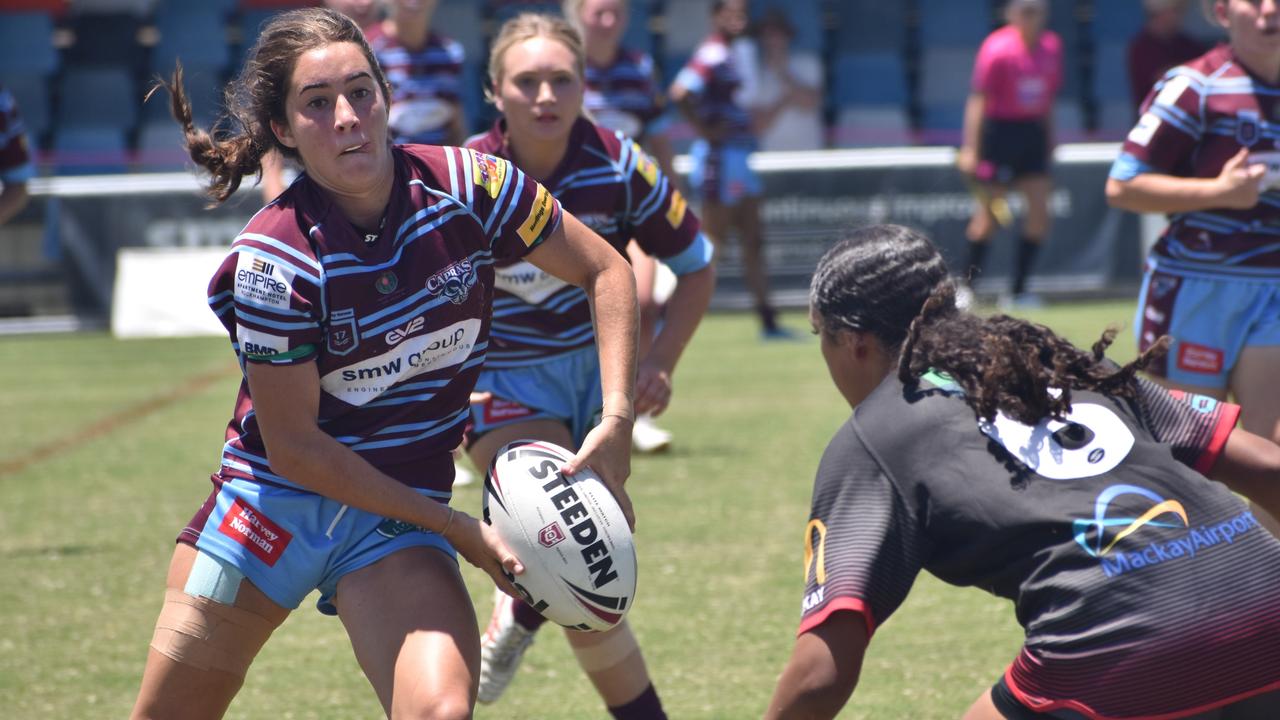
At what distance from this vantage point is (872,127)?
674 inches

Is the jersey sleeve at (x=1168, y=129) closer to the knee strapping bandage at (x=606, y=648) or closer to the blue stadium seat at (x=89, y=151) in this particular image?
the knee strapping bandage at (x=606, y=648)

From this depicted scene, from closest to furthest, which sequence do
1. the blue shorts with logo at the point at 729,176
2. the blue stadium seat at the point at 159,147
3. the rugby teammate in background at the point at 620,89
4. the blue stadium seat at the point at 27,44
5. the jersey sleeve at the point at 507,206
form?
the jersey sleeve at the point at 507,206 < the rugby teammate in background at the point at 620,89 < the blue shorts with logo at the point at 729,176 < the blue stadium seat at the point at 159,147 < the blue stadium seat at the point at 27,44

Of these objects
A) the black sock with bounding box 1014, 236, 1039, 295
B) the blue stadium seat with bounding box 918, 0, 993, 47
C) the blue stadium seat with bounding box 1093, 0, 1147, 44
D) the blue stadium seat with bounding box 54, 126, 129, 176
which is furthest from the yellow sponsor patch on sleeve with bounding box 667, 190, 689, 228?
the blue stadium seat with bounding box 1093, 0, 1147, 44

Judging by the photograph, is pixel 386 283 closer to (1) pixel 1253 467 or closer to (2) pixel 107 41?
(1) pixel 1253 467

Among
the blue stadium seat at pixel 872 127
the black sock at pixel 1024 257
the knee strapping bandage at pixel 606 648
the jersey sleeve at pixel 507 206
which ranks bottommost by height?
the blue stadium seat at pixel 872 127

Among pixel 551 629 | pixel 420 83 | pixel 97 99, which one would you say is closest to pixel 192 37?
pixel 97 99

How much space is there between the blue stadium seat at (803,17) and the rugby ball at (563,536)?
48.5ft

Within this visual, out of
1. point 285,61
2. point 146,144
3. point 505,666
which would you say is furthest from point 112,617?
point 146,144

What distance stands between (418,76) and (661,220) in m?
4.19

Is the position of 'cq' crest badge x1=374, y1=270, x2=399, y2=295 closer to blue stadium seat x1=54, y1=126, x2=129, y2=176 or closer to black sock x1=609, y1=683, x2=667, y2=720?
black sock x1=609, y1=683, x2=667, y2=720

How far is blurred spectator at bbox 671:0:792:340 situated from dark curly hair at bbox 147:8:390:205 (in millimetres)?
8472

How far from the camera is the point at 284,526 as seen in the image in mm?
3105

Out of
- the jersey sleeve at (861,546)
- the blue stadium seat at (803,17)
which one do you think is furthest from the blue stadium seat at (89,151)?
the jersey sleeve at (861,546)

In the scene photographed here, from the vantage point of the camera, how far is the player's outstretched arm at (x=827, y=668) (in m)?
2.54
